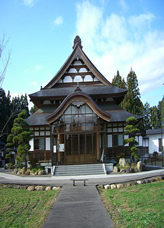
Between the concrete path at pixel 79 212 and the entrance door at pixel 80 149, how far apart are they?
984cm

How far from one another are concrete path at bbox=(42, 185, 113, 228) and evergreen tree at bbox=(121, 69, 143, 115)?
104 ft

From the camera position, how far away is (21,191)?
13.6 m

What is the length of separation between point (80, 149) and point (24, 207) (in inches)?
500

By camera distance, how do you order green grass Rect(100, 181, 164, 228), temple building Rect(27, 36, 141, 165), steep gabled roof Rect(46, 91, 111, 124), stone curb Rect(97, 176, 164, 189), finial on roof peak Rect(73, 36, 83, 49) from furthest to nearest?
finial on roof peak Rect(73, 36, 83, 49) < temple building Rect(27, 36, 141, 165) < steep gabled roof Rect(46, 91, 111, 124) < stone curb Rect(97, 176, 164, 189) < green grass Rect(100, 181, 164, 228)

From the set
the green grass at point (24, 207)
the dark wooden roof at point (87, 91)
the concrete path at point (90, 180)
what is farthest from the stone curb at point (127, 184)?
the dark wooden roof at point (87, 91)

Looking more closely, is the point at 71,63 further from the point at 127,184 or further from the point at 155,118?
the point at 155,118

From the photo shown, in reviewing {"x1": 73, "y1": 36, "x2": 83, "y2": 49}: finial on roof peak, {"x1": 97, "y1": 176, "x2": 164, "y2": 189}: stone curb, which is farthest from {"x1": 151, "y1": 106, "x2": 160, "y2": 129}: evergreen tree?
{"x1": 97, "y1": 176, "x2": 164, "y2": 189}: stone curb

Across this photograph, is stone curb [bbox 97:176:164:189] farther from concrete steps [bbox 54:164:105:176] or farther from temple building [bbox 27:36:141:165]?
temple building [bbox 27:36:141:165]

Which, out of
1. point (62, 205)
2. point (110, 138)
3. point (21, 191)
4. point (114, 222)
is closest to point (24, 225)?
point (62, 205)

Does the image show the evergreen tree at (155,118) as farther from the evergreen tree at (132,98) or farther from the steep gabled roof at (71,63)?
the steep gabled roof at (71,63)

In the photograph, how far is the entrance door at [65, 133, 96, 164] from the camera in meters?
21.8

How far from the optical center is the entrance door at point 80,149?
21.8 m

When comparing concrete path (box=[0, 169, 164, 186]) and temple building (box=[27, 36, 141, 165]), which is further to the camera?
temple building (box=[27, 36, 141, 165])

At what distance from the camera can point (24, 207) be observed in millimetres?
9922
